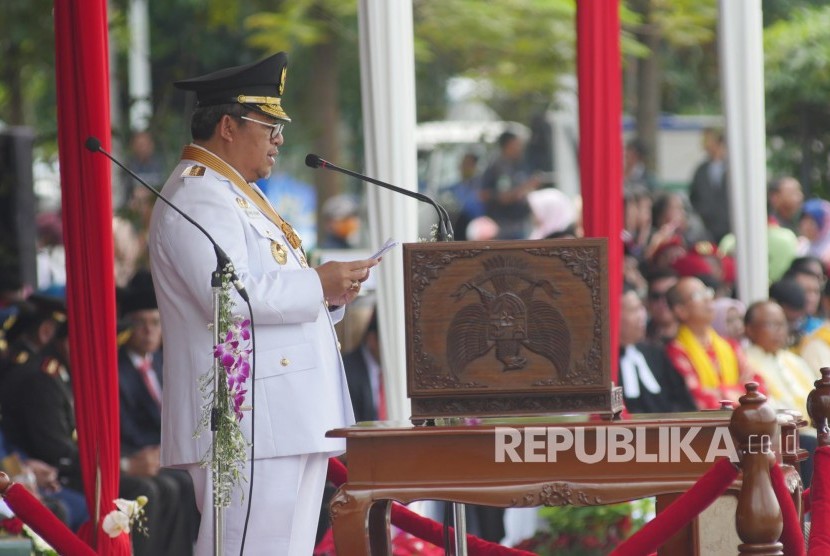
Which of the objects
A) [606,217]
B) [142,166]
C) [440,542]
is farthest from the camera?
[142,166]

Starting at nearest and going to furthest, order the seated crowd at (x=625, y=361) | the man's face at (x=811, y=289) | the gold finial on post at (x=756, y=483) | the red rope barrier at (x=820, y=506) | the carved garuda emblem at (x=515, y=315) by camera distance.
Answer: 1. the gold finial on post at (x=756, y=483)
2. the carved garuda emblem at (x=515, y=315)
3. the red rope barrier at (x=820, y=506)
4. the seated crowd at (x=625, y=361)
5. the man's face at (x=811, y=289)

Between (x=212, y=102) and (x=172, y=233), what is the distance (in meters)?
0.42

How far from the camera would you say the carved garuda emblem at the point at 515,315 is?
4191 millimetres

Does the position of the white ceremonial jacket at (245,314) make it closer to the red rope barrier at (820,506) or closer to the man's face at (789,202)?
the red rope barrier at (820,506)

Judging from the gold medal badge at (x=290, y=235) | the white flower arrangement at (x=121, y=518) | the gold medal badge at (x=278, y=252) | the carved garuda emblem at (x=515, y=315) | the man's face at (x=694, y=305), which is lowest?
the white flower arrangement at (x=121, y=518)

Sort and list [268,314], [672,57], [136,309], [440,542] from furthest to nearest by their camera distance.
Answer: [672,57], [136,309], [440,542], [268,314]

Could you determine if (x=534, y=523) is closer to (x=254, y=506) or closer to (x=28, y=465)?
(x=28, y=465)

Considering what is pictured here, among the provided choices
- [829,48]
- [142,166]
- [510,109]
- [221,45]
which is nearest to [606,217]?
[142,166]

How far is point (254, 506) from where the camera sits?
448cm

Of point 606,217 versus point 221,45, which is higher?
point 221,45

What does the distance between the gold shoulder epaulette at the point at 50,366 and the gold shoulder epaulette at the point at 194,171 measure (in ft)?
9.74

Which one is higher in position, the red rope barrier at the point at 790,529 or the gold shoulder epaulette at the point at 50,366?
the gold shoulder epaulette at the point at 50,366

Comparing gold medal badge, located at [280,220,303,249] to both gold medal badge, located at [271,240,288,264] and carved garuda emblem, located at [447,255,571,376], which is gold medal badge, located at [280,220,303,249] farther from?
carved garuda emblem, located at [447,255,571,376]

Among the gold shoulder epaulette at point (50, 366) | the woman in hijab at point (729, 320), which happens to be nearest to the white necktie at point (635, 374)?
the woman in hijab at point (729, 320)
